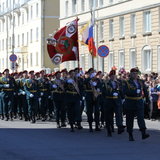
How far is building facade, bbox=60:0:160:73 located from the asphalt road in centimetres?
2129

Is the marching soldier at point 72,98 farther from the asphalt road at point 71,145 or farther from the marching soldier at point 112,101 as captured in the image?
the marching soldier at point 112,101

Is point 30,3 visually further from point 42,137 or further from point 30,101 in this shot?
point 42,137

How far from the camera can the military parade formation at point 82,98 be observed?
56.0ft

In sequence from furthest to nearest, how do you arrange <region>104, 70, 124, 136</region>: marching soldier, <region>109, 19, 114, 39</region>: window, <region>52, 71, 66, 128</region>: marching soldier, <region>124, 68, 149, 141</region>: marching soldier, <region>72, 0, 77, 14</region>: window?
<region>72, 0, 77, 14</region>: window < <region>109, 19, 114, 39</region>: window < <region>52, 71, 66, 128</region>: marching soldier < <region>104, 70, 124, 136</region>: marching soldier < <region>124, 68, 149, 141</region>: marching soldier

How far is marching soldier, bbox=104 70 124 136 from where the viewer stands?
18.4 m

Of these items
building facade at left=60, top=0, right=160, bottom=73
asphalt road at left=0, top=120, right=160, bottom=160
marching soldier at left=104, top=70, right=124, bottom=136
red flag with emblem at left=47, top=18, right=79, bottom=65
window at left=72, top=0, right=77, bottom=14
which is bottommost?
asphalt road at left=0, top=120, right=160, bottom=160

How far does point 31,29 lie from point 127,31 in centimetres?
3467

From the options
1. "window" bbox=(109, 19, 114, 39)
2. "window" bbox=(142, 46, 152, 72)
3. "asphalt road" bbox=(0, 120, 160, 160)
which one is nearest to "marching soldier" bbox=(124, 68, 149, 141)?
"asphalt road" bbox=(0, 120, 160, 160)

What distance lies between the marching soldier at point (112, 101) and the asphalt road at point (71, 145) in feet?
1.31

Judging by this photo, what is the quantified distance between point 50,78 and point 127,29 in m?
24.0

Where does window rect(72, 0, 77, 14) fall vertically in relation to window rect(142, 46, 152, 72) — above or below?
above

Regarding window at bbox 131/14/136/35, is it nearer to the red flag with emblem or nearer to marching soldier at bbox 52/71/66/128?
the red flag with emblem

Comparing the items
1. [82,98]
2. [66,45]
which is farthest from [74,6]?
[82,98]

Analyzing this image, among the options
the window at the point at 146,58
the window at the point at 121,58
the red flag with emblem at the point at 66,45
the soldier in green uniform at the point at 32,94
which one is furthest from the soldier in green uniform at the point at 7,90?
the window at the point at 121,58
